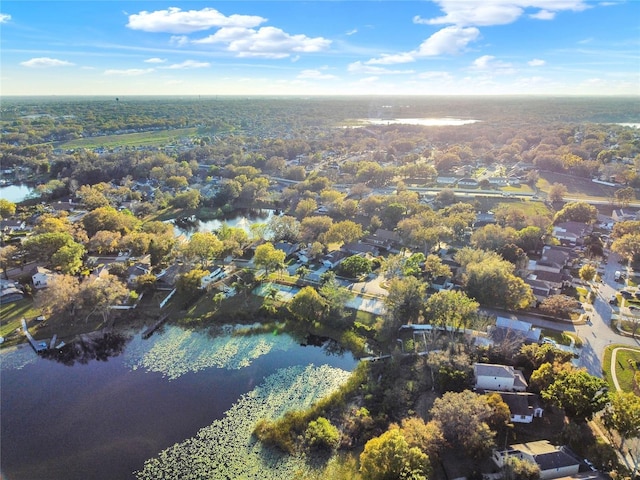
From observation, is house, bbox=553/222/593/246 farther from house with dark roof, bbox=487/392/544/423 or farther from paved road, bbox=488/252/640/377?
house with dark roof, bbox=487/392/544/423

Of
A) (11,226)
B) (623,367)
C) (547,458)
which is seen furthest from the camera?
(11,226)

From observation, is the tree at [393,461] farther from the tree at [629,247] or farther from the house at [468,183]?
the house at [468,183]

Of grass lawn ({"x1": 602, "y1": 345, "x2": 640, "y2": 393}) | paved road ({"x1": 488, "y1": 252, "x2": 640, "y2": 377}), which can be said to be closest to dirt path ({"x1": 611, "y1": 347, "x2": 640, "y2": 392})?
grass lawn ({"x1": 602, "y1": 345, "x2": 640, "y2": 393})

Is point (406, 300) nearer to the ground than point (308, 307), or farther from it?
farther from it

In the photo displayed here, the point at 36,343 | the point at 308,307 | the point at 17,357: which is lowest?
the point at 17,357

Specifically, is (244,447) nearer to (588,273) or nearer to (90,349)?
(90,349)

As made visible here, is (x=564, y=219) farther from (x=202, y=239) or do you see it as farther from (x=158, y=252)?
(x=158, y=252)

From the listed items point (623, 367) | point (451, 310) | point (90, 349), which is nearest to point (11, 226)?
point (90, 349)
